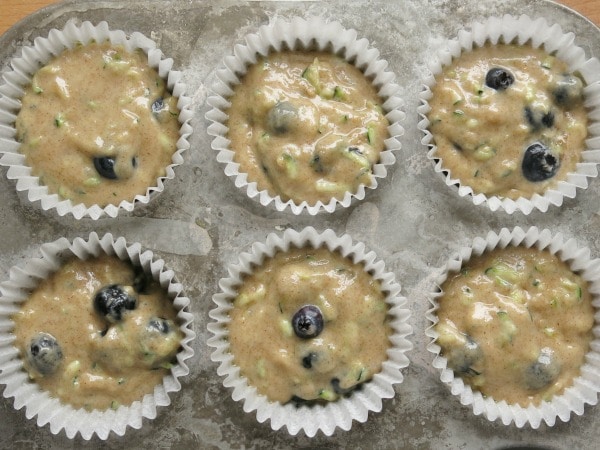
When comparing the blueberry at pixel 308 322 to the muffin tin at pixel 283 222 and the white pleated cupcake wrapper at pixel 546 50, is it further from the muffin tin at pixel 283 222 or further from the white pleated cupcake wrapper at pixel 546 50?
the white pleated cupcake wrapper at pixel 546 50

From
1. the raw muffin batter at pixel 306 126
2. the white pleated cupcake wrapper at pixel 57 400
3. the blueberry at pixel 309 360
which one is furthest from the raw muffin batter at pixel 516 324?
the white pleated cupcake wrapper at pixel 57 400

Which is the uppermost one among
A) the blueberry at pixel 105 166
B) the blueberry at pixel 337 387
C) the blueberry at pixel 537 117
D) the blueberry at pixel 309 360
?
the blueberry at pixel 537 117

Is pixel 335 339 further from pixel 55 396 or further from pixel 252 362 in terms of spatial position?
pixel 55 396

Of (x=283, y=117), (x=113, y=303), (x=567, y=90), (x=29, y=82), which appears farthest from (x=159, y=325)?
(x=567, y=90)

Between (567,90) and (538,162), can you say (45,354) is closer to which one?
(538,162)

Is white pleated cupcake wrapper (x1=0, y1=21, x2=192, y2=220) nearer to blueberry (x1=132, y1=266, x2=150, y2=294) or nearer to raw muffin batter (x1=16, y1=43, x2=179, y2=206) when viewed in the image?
raw muffin batter (x1=16, y1=43, x2=179, y2=206)
